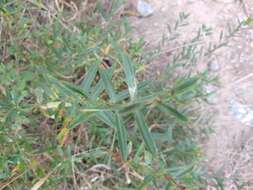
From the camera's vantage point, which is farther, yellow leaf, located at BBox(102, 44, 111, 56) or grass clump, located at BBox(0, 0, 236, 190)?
yellow leaf, located at BBox(102, 44, 111, 56)

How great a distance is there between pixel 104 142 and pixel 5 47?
53 centimetres

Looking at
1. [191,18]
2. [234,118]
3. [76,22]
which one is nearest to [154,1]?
A: [191,18]

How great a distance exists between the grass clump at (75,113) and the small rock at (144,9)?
23cm

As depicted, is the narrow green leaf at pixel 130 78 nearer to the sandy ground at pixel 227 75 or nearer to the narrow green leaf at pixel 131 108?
the narrow green leaf at pixel 131 108

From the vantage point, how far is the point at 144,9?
257 centimetres

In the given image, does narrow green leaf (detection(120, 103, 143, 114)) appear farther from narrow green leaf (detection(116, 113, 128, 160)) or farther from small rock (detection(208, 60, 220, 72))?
small rock (detection(208, 60, 220, 72))

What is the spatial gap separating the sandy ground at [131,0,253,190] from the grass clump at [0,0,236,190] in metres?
0.19

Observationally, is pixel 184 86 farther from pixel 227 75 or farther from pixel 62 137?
pixel 227 75

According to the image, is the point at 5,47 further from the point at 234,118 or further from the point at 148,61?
the point at 234,118

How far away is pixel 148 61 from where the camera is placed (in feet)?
7.45

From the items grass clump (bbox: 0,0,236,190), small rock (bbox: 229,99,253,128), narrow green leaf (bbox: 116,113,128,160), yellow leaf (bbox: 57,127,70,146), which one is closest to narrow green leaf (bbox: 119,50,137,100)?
grass clump (bbox: 0,0,236,190)

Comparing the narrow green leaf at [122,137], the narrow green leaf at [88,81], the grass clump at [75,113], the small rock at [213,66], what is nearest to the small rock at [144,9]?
the grass clump at [75,113]

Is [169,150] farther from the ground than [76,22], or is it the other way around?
[76,22]

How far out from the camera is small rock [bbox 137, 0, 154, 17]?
2.57 metres
